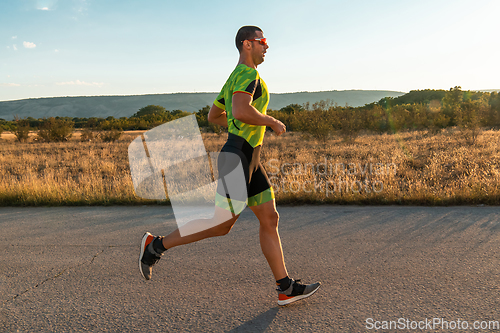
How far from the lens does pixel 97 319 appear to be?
2525 millimetres

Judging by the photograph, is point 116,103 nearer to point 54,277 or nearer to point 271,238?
point 54,277

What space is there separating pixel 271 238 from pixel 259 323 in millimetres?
640

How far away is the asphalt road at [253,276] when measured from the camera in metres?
2.48

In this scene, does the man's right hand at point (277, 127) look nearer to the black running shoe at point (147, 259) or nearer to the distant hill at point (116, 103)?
the black running shoe at point (147, 259)

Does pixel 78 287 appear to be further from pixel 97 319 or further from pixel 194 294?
pixel 194 294

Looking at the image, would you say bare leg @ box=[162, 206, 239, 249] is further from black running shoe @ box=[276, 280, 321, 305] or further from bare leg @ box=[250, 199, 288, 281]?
black running shoe @ box=[276, 280, 321, 305]

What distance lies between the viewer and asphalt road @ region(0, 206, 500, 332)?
8.14ft

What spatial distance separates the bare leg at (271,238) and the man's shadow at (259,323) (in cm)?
27

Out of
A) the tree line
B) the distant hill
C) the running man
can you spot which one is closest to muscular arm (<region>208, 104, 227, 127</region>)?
the running man

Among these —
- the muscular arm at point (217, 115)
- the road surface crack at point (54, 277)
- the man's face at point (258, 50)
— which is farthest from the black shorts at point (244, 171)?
the road surface crack at point (54, 277)

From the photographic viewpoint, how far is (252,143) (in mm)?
2639

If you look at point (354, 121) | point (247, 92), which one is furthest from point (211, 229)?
point (354, 121)

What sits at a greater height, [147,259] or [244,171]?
[244,171]

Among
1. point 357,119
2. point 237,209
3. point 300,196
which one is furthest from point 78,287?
point 357,119
